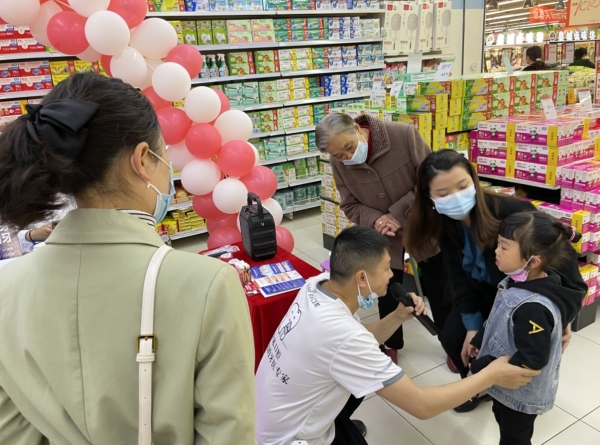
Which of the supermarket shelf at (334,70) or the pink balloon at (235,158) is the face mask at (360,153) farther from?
the supermarket shelf at (334,70)

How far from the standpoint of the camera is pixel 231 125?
317 centimetres

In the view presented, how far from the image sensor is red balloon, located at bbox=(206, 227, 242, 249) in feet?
10.5

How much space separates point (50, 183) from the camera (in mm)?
714

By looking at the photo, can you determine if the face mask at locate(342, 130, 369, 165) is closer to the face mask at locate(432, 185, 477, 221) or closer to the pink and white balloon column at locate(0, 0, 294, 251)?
the face mask at locate(432, 185, 477, 221)

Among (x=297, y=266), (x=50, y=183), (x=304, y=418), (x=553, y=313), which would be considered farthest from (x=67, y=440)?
(x=297, y=266)

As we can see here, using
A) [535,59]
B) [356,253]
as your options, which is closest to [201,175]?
[356,253]

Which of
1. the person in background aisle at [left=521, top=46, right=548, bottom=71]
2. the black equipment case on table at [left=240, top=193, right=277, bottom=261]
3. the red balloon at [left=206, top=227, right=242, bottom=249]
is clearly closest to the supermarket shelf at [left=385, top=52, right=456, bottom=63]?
the person in background aisle at [left=521, top=46, right=548, bottom=71]

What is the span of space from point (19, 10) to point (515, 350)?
312 centimetres

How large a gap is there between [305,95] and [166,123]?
3.04m

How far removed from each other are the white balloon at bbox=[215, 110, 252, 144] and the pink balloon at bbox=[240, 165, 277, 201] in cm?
28

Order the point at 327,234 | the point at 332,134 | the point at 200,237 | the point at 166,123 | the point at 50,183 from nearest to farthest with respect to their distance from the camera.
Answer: the point at 50,183 → the point at 332,134 → the point at 166,123 → the point at 327,234 → the point at 200,237

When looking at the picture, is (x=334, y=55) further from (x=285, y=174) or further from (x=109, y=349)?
(x=109, y=349)

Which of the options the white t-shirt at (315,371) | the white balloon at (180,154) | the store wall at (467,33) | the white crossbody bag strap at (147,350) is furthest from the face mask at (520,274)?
the store wall at (467,33)

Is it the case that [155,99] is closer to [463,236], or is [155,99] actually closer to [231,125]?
[231,125]
